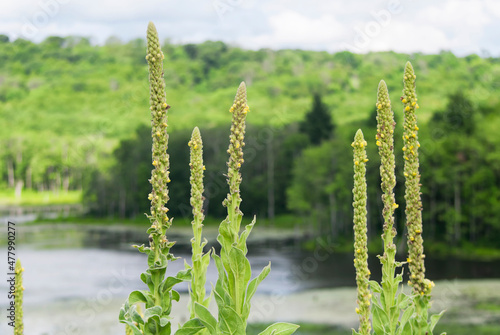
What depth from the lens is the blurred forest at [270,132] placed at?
5662 cm

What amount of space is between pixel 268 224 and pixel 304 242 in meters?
23.1

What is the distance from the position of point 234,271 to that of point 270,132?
103m

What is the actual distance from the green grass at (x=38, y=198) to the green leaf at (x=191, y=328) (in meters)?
124

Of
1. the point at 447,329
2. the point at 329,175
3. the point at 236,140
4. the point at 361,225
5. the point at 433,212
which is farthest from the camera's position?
the point at 329,175

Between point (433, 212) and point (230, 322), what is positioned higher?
point (230, 322)

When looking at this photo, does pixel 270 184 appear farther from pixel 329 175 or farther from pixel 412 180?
pixel 412 180

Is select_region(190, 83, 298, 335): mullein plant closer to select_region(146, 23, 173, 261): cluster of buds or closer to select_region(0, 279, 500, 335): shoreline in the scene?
select_region(146, 23, 173, 261): cluster of buds

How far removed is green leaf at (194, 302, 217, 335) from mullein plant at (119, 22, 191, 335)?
19 centimetres

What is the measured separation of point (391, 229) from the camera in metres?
4.14

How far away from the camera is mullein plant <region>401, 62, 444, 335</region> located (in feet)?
13.2

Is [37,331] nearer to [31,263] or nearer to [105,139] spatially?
[31,263]

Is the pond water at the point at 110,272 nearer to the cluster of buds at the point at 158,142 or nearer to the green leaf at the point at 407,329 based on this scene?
the green leaf at the point at 407,329

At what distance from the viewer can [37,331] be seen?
106ft

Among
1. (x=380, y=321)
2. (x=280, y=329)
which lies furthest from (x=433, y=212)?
(x=280, y=329)
